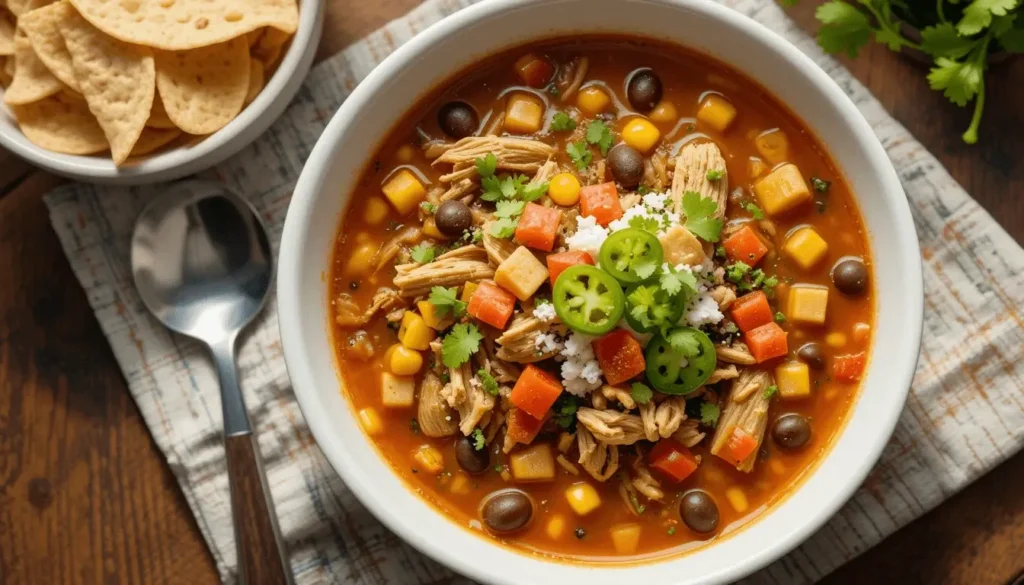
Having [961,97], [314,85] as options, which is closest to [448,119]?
[314,85]

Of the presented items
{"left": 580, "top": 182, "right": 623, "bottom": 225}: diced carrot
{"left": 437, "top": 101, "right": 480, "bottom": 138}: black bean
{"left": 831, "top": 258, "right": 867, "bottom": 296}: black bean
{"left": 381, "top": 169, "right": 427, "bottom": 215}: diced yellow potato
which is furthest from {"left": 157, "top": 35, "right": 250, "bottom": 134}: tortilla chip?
{"left": 831, "top": 258, "right": 867, "bottom": 296}: black bean

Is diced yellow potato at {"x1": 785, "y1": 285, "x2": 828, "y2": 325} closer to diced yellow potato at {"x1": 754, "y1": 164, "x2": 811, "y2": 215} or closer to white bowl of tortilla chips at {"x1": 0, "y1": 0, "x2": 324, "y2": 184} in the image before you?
diced yellow potato at {"x1": 754, "y1": 164, "x2": 811, "y2": 215}

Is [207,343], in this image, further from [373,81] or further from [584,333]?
[584,333]

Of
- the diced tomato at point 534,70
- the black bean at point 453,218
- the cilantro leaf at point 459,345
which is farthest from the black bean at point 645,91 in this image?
the cilantro leaf at point 459,345

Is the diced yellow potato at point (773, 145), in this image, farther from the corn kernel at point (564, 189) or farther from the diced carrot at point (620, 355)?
the diced carrot at point (620, 355)

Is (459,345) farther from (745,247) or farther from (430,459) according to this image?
(745,247)

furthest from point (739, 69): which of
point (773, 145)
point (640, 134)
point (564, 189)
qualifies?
point (564, 189)
